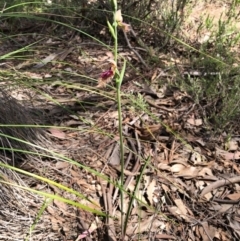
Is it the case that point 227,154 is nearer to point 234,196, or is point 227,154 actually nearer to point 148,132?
point 234,196

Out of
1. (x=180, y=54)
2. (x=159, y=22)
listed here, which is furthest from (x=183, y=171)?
(x=159, y=22)

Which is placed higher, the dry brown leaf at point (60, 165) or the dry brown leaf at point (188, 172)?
the dry brown leaf at point (188, 172)

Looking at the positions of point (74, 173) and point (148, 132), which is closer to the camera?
point (74, 173)

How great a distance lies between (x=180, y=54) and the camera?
3.21m

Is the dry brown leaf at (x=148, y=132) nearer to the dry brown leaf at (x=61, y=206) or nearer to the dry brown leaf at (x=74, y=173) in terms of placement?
the dry brown leaf at (x=74, y=173)

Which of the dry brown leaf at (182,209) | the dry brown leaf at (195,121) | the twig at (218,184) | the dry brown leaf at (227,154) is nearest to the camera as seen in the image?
the dry brown leaf at (182,209)

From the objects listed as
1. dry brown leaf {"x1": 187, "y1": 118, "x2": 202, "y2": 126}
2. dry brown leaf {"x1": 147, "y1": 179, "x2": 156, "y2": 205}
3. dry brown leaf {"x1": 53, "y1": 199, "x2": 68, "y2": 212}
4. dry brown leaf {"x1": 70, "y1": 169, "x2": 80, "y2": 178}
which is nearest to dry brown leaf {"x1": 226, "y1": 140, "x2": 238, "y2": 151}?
dry brown leaf {"x1": 187, "y1": 118, "x2": 202, "y2": 126}

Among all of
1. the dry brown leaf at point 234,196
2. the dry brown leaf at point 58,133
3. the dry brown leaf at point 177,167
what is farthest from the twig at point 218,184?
the dry brown leaf at point 58,133

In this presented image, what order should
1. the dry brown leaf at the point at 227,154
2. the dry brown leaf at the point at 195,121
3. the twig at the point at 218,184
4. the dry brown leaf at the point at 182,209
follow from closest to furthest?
the dry brown leaf at the point at 182,209
the twig at the point at 218,184
the dry brown leaf at the point at 227,154
the dry brown leaf at the point at 195,121

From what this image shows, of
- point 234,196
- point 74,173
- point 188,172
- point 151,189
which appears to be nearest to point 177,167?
point 188,172

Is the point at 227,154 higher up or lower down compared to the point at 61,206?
higher up

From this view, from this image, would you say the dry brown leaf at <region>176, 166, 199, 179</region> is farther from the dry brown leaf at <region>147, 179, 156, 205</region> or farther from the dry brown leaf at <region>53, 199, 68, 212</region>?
the dry brown leaf at <region>53, 199, 68, 212</region>

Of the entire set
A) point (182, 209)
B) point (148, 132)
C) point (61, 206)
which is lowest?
point (61, 206)

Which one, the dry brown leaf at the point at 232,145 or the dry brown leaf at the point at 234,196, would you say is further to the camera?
the dry brown leaf at the point at 232,145
